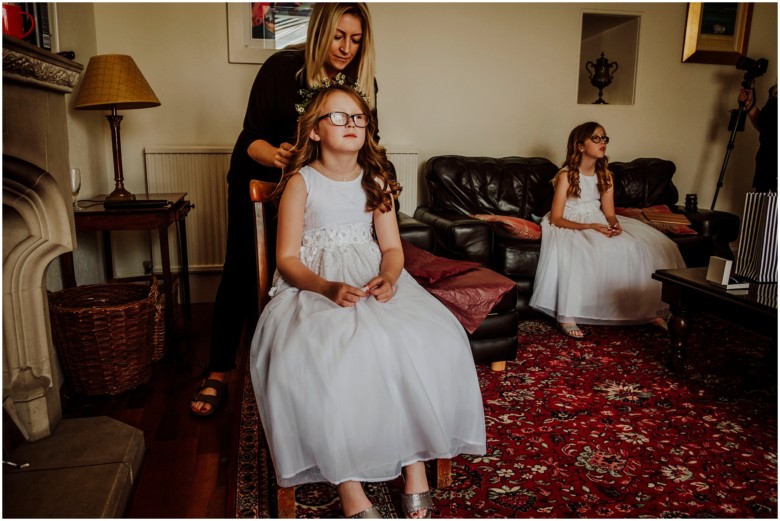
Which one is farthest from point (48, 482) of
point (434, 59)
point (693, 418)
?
point (434, 59)

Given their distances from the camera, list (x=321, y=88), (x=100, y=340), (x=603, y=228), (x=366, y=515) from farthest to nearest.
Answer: (x=603, y=228), (x=100, y=340), (x=321, y=88), (x=366, y=515)

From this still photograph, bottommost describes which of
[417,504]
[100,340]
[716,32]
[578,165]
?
[417,504]

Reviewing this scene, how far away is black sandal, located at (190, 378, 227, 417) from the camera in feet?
6.56

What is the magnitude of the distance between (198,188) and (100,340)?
1574mm

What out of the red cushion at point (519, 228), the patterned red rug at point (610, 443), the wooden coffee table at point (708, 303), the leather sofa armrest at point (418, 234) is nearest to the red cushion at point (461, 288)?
the patterned red rug at point (610, 443)

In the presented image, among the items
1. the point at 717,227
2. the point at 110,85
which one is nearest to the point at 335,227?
the point at 110,85

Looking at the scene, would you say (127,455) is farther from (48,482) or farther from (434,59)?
(434,59)

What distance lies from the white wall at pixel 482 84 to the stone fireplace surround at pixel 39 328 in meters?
1.51

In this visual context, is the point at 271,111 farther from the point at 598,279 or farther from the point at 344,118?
the point at 598,279

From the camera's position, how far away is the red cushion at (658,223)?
3.24 m

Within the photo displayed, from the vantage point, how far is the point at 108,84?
255 centimetres

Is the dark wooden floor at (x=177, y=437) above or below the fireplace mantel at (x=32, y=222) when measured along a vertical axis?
below

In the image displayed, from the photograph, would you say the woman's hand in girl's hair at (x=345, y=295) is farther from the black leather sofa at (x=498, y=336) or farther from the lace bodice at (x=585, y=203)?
the lace bodice at (x=585, y=203)

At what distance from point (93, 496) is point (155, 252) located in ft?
7.62
